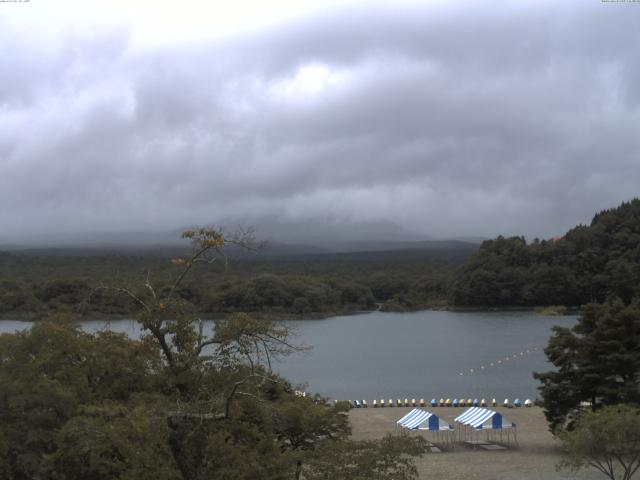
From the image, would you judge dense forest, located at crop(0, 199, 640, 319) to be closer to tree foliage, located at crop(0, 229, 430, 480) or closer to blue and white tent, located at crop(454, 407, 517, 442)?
blue and white tent, located at crop(454, 407, 517, 442)

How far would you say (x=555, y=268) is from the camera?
97750 millimetres

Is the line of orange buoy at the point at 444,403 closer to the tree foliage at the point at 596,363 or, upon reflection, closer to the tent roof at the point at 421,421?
the tent roof at the point at 421,421

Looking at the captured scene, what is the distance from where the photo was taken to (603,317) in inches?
916

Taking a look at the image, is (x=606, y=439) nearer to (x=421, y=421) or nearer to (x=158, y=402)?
(x=421, y=421)

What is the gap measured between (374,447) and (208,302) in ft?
206

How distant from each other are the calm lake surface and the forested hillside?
11234 millimetres

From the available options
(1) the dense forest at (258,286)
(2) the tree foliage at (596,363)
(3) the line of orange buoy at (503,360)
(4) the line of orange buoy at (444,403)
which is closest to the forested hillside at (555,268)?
(1) the dense forest at (258,286)

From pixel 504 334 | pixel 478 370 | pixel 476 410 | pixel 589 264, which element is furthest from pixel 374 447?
pixel 589 264

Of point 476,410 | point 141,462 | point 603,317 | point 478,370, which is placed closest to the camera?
point 141,462

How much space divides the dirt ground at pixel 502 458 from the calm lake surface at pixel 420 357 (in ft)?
21.6

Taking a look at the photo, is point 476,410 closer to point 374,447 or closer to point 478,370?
point 374,447

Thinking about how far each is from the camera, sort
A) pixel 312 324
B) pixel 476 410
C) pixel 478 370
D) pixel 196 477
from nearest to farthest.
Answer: pixel 196 477
pixel 476 410
pixel 478 370
pixel 312 324

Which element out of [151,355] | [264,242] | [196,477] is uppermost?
[264,242]

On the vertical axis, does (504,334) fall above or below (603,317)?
below
